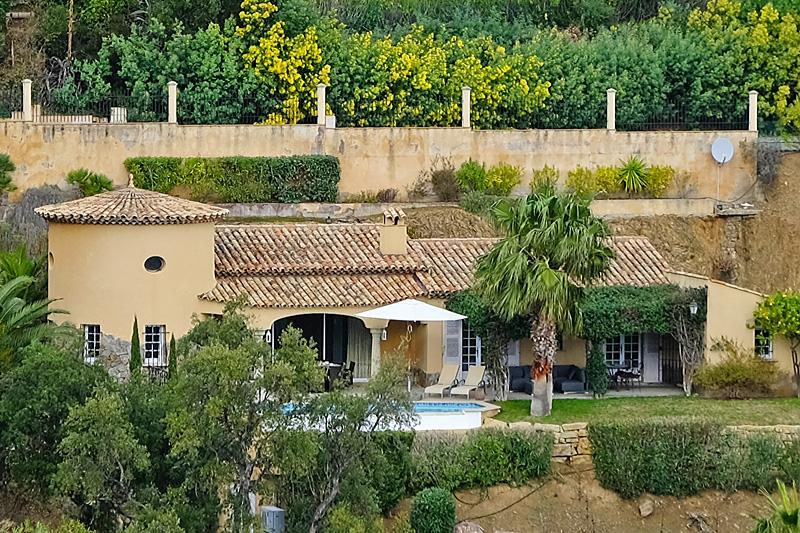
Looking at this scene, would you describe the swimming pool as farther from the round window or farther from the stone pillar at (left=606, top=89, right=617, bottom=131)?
the stone pillar at (left=606, top=89, right=617, bottom=131)

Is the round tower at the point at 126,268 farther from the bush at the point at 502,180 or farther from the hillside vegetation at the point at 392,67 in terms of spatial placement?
the bush at the point at 502,180

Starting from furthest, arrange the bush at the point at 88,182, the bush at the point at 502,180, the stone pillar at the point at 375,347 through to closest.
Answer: the bush at the point at 502,180
the bush at the point at 88,182
the stone pillar at the point at 375,347

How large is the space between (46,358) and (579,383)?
1282cm

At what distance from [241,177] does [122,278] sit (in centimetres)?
1040

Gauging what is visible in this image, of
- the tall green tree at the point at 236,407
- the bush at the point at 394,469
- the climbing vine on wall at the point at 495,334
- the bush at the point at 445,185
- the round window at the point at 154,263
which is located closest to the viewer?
the tall green tree at the point at 236,407

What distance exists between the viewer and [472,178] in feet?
186

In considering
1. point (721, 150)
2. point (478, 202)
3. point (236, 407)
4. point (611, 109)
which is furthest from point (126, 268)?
point (721, 150)

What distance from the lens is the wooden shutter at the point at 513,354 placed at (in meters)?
46.6

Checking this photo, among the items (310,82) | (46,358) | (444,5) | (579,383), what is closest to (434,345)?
(579,383)

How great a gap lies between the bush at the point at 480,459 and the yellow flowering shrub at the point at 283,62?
18.2m

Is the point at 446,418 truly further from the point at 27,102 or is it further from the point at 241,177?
the point at 27,102

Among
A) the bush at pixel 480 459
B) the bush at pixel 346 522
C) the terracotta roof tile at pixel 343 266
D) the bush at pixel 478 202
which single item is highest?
the bush at pixel 478 202

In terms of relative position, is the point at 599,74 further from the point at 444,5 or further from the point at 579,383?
the point at 579,383

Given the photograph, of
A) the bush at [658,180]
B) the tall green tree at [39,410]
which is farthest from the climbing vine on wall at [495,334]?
the bush at [658,180]
